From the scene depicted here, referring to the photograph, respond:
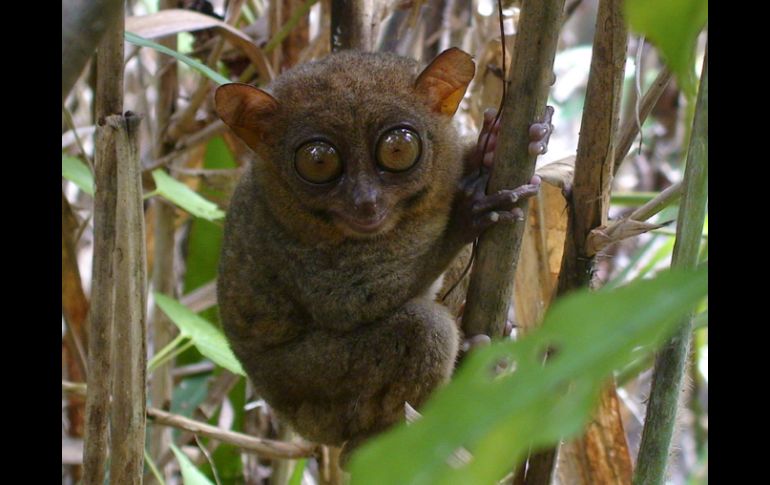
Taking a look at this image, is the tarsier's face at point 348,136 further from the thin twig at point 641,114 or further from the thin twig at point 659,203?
the thin twig at point 659,203

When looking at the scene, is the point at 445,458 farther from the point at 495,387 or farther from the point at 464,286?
the point at 464,286

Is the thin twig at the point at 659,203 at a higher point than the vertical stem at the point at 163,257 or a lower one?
higher

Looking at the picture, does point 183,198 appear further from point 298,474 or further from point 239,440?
point 298,474

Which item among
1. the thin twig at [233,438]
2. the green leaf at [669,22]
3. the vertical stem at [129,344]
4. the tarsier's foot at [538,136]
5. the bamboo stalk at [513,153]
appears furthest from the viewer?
the thin twig at [233,438]

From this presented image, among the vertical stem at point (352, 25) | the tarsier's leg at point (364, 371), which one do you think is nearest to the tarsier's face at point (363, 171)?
the tarsier's leg at point (364, 371)

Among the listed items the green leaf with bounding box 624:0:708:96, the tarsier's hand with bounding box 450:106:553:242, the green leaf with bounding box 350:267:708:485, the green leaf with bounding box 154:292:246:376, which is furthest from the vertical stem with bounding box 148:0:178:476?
the green leaf with bounding box 624:0:708:96

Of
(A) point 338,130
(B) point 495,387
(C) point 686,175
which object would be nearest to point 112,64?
(A) point 338,130

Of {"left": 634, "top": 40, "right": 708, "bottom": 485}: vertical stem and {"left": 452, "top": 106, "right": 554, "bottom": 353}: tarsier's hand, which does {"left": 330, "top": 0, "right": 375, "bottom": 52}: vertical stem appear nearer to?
{"left": 452, "top": 106, "right": 554, "bottom": 353}: tarsier's hand
